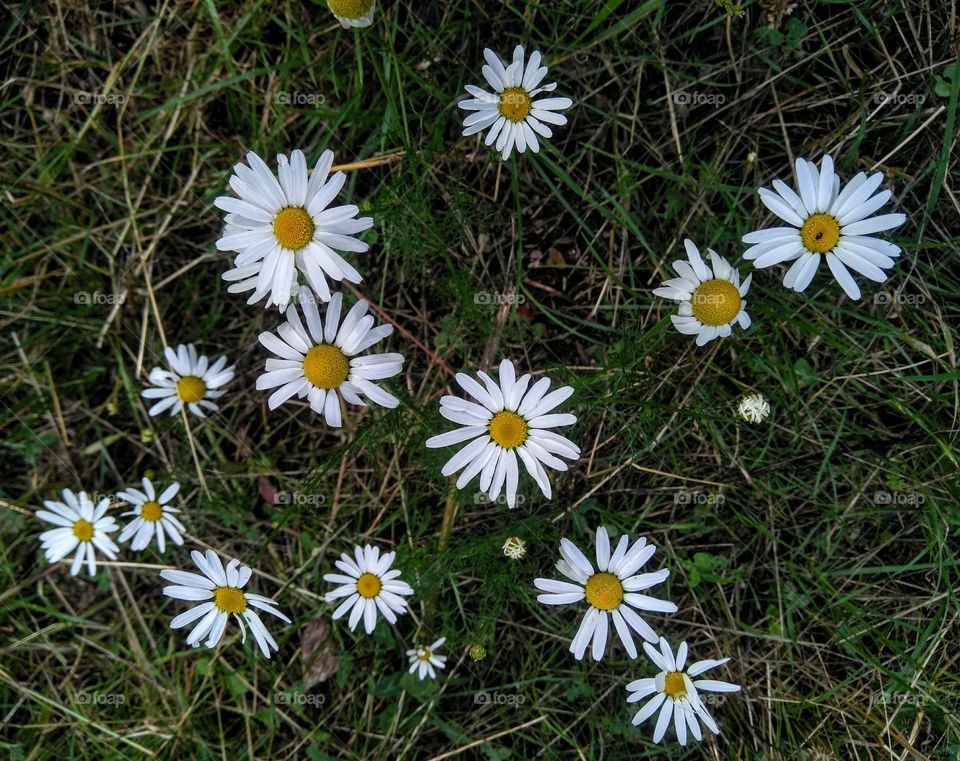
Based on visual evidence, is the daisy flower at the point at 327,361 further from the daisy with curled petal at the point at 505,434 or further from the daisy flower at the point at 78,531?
the daisy flower at the point at 78,531

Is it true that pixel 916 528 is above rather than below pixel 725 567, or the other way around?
above

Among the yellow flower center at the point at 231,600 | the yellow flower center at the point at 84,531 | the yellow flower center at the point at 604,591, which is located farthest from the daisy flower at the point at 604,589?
the yellow flower center at the point at 84,531

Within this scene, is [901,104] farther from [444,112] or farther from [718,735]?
[718,735]

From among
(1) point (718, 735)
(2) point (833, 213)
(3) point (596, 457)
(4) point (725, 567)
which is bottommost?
(1) point (718, 735)

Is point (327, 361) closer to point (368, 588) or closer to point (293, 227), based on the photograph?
point (293, 227)

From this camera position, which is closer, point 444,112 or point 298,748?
point 444,112

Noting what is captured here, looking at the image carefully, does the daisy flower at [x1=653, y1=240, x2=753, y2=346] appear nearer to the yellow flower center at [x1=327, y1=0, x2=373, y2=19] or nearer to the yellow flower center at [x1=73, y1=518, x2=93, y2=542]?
the yellow flower center at [x1=327, y1=0, x2=373, y2=19]

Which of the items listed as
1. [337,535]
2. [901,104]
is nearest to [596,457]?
[337,535]
